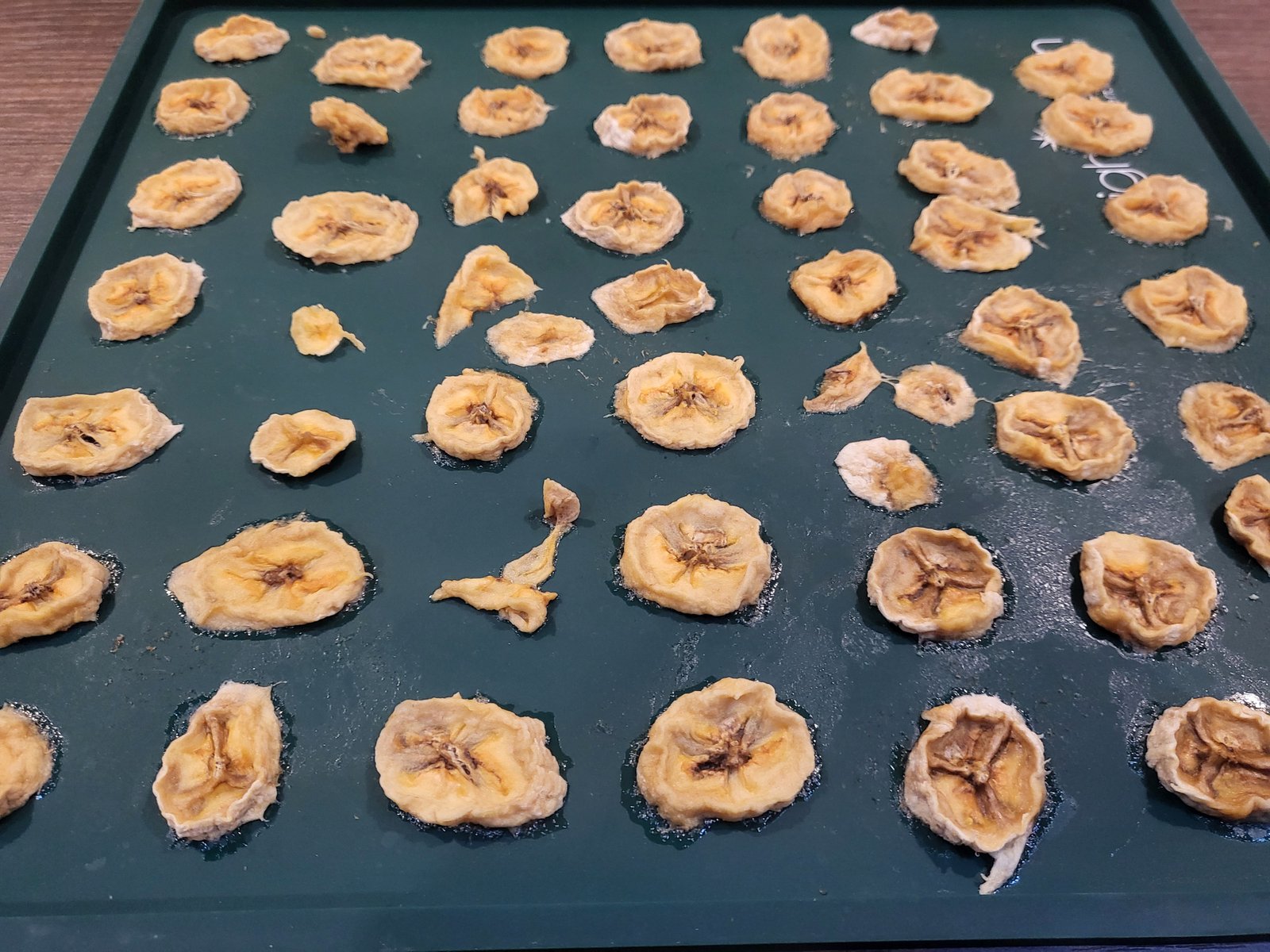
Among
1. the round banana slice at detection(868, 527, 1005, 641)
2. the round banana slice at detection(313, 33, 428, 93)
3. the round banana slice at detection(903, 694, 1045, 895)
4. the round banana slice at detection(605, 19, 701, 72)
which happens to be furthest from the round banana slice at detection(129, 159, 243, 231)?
the round banana slice at detection(903, 694, 1045, 895)

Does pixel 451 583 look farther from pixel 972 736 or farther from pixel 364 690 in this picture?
pixel 972 736

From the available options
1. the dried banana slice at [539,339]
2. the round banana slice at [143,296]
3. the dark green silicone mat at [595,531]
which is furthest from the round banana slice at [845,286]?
the round banana slice at [143,296]

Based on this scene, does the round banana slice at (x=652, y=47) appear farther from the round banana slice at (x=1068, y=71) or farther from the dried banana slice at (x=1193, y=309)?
the dried banana slice at (x=1193, y=309)

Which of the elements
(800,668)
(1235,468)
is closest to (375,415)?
(800,668)

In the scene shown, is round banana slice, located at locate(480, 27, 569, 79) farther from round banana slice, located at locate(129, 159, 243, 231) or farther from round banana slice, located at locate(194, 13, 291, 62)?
round banana slice, located at locate(129, 159, 243, 231)

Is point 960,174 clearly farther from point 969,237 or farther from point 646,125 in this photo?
point 646,125
